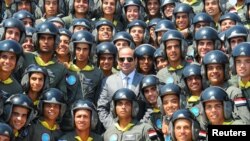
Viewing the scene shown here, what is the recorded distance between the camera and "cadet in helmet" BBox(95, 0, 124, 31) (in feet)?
60.5

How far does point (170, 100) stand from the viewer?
43.6ft

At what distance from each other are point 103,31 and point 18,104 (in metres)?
4.99

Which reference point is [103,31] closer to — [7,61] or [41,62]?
[41,62]

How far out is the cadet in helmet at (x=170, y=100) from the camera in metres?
13.2

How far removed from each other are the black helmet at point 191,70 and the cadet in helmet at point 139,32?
3095 mm

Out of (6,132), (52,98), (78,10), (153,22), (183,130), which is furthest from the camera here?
(78,10)

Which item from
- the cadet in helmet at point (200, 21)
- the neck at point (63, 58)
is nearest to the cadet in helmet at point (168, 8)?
the cadet in helmet at point (200, 21)

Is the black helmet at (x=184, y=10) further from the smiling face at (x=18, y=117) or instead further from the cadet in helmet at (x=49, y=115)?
the smiling face at (x=18, y=117)

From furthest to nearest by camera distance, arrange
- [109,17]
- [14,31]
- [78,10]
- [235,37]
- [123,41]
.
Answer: [109,17] < [78,10] < [123,41] < [235,37] < [14,31]

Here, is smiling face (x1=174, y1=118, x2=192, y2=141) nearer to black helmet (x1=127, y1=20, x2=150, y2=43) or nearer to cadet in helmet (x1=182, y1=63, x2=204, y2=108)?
cadet in helmet (x1=182, y1=63, x2=204, y2=108)

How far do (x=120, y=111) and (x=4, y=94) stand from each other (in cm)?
245

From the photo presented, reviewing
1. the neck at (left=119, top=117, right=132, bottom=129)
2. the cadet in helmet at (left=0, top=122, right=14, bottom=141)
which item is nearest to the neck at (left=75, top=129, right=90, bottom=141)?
the neck at (left=119, top=117, right=132, bottom=129)

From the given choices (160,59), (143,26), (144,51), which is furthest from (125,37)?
(160,59)

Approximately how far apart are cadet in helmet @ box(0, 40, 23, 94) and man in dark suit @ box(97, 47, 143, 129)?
190cm
